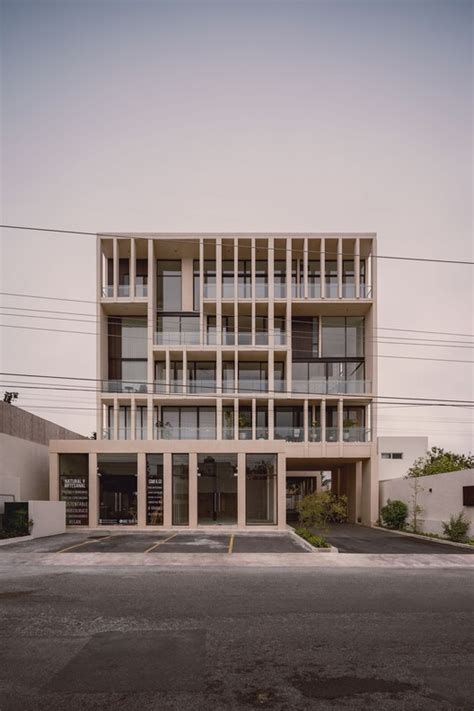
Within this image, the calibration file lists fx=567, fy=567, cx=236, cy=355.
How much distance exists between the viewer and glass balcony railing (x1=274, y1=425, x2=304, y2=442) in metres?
37.4

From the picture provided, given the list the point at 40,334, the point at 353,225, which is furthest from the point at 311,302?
the point at 353,225

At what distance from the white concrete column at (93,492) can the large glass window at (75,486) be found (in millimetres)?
225

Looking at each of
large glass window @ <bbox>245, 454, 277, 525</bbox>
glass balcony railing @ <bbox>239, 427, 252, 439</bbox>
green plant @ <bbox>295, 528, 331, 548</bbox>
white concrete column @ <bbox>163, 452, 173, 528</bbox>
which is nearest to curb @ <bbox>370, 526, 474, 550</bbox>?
green plant @ <bbox>295, 528, 331, 548</bbox>

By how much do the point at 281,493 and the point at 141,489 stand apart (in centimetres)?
811

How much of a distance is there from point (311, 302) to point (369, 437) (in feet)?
32.9

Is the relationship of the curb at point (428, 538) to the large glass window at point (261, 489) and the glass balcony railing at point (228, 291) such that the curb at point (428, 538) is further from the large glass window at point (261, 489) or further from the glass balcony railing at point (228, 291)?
the glass balcony railing at point (228, 291)

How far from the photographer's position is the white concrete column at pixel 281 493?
1275 inches

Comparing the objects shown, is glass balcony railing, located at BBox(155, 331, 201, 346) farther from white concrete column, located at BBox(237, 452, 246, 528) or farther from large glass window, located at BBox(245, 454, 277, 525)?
large glass window, located at BBox(245, 454, 277, 525)

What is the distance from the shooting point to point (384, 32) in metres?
21.7

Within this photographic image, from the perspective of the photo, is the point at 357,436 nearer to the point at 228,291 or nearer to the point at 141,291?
the point at 228,291

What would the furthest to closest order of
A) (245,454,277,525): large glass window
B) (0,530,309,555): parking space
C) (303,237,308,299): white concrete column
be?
(303,237,308,299): white concrete column < (245,454,277,525): large glass window < (0,530,309,555): parking space

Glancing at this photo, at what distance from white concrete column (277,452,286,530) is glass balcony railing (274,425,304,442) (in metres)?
4.08

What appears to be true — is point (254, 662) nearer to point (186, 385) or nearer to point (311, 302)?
point (186, 385)

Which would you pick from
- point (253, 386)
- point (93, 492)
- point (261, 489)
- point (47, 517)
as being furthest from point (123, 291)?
point (47, 517)
